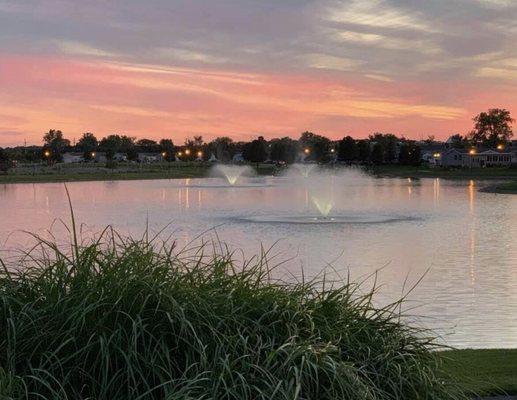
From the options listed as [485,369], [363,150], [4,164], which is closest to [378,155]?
[363,150]

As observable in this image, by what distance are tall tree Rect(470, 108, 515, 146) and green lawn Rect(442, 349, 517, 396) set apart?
171639 millimetres

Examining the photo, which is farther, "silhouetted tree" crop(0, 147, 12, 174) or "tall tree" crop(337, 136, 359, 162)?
"tall tree" crop(337, 136, 359, 162)

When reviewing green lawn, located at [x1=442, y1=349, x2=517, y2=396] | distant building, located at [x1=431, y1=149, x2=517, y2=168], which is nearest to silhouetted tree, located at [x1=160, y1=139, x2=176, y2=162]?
distant building, located at [x1=431, y1=149, x2=517, y2=168]

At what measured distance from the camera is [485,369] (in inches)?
280

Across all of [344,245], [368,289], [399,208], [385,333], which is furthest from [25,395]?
[399,208]

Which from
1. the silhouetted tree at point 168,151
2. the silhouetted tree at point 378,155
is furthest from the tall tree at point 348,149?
the silhouetted tree at point 168,151

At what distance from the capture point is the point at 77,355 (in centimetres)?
448

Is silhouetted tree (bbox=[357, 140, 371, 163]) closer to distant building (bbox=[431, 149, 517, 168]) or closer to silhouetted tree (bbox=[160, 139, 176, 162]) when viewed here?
distant building (bbox=[431, 149, 517, 168])

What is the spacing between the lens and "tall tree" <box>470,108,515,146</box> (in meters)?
172

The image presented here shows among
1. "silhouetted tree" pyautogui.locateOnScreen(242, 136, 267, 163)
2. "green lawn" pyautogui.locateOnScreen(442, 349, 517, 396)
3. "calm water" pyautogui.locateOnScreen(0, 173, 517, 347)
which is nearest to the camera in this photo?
"green lawn" pyautogui.locateOnScreen(442, 349, 517, 396)

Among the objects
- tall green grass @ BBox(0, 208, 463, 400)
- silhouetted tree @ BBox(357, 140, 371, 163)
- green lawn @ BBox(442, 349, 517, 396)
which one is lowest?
green lawn @ BBox(442, 349, 517, 396)

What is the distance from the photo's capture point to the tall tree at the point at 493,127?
17175cm

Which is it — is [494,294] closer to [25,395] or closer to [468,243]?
[468,243]

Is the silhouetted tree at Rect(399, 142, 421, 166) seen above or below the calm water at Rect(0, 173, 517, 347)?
above
